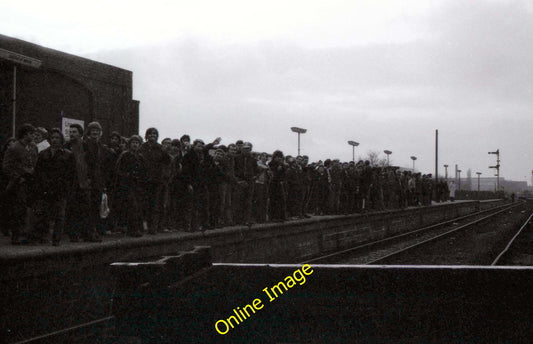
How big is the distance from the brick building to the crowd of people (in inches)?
88.6

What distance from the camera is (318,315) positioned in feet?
5.23

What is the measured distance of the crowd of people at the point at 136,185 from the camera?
325 inches

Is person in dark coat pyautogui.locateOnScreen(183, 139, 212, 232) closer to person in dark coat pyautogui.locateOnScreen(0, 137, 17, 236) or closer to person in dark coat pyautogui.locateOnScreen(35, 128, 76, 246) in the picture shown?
person in dark coat pyautogui.locateOnScreen(35, 128, 76, 246)

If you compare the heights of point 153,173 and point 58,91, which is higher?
point 58,91

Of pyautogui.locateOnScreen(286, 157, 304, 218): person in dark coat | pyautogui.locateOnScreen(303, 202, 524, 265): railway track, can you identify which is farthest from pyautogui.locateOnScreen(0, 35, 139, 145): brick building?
pyautogui.locateOnScreen(303, 202, 524, 265): railway track

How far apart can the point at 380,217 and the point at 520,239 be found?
17.2 feet

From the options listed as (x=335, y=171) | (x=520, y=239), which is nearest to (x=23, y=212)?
(x=335, y=171)

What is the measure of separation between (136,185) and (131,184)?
0.40 feet

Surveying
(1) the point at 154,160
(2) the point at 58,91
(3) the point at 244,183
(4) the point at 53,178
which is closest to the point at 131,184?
(1) the point at 154,160

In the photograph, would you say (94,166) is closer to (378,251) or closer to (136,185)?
(136,185)

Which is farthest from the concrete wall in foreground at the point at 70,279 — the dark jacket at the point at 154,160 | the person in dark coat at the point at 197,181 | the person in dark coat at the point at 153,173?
the dark jacket at the point at 154,160

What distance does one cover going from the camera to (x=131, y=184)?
9977mm

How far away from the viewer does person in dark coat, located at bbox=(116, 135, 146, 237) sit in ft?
32.0

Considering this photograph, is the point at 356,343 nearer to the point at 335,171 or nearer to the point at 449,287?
the point at 449,287
